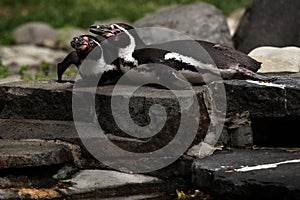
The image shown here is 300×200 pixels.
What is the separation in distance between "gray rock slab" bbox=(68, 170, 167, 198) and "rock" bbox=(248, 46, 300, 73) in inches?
65.6

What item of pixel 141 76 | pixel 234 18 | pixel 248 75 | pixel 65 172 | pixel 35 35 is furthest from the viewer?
pixel 35 35

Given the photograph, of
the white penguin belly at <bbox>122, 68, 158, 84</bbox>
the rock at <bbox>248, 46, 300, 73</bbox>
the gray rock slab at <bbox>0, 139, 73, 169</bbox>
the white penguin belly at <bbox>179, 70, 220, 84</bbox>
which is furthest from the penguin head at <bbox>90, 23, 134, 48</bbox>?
the rock at <bbox>248, 46, 300, 73</bbox>

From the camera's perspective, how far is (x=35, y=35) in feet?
50.2

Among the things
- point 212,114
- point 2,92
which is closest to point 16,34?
point 2,92

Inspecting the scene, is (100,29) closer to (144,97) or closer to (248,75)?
(144,97)

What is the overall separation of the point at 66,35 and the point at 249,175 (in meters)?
10.8

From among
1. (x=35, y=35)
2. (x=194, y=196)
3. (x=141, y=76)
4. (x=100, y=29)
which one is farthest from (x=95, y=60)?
(x=35, y=35)

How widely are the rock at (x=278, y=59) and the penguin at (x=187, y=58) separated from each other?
0.56 m

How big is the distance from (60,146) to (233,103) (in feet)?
4.01

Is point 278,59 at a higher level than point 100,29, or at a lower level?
lower

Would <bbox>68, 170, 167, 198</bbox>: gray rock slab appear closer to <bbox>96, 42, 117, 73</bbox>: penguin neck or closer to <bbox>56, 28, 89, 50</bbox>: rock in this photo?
<bbox>96, 42, 117, 73</bbox>: penguin neck

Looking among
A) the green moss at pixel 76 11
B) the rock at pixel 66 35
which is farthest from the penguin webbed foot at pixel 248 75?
the green moss at pixel 76 11

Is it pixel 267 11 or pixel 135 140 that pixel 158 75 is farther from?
pixel 267 11

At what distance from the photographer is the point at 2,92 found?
608 cm
